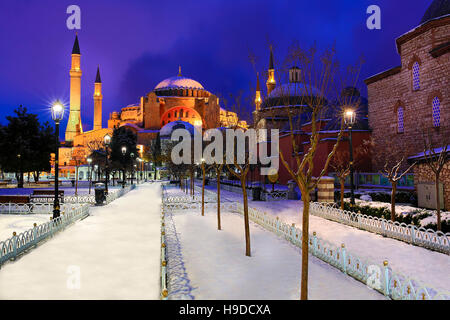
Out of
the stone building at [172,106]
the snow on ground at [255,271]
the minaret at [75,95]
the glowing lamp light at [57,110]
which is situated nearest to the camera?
the snow on ground at [255,271]

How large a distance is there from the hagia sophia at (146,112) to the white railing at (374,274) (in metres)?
74.6

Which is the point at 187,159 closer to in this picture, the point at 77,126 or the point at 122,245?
the point at 122,245

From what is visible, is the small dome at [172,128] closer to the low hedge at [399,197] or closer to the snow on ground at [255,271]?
the low hedge at [399,197]

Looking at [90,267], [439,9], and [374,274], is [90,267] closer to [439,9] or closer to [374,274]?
[374,274]

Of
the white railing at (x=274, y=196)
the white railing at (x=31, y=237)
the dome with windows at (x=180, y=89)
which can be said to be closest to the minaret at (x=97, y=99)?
the dome with windows at (x=180, y=89)

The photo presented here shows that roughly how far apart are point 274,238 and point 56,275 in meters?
6.48

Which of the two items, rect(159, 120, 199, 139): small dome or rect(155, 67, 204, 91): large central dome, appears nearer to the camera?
rect(159, 120, 199, 139): small dome

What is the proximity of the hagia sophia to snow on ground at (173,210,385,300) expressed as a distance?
7310 cm

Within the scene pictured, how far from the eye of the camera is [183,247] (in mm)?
9375

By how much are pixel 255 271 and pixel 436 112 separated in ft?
63.9

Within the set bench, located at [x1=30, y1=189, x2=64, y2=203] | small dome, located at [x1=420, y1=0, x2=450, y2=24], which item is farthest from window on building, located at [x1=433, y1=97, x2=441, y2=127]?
bench, located at [x1=30, y1=189, x2=64, y2=203]

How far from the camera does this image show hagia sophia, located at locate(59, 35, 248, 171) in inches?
3334

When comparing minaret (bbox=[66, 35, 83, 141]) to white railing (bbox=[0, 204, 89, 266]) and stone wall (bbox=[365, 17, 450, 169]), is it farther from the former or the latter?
white railing (bbox=[0, 204, 89, 266])

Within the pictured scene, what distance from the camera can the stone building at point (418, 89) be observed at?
66.5ft
